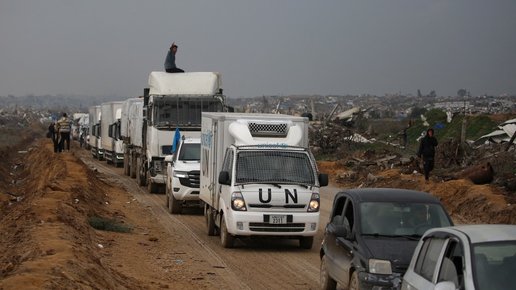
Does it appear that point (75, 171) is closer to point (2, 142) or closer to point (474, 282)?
point (474, 282)

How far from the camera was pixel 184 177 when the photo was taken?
85.7ft

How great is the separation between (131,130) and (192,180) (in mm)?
14414

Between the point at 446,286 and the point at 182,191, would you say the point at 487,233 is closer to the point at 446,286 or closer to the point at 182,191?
the point at 446,286

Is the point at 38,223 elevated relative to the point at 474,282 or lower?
lower

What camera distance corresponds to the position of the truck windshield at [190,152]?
27.3 metres

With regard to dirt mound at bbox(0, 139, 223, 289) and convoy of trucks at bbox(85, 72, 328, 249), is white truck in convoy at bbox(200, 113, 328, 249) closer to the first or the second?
convoy of trucks at bbox(85, 72, 328, 249)

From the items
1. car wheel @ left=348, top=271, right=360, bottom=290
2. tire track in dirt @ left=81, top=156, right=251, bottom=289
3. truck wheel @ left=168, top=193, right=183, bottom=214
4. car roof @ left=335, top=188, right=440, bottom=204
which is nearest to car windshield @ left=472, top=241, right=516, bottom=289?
car wheel @ left=348, top=271, right=360, bottom=290

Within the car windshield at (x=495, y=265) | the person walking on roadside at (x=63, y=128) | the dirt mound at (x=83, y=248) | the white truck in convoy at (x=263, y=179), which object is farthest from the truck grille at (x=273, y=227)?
the person walking on roadside at (x=63, y=128)

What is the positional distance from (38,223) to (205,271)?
14.9 ft

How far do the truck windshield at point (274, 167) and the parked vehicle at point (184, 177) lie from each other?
7.03 meters

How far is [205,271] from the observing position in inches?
639

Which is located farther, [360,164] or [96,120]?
[96,120]

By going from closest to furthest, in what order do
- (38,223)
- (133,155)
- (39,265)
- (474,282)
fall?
1. (474,282)
2. (39,265)
3. (38,223)
4. (133,155)

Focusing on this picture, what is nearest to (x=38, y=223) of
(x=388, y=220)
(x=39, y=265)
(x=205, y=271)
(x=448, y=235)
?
(x=205, y=271)
